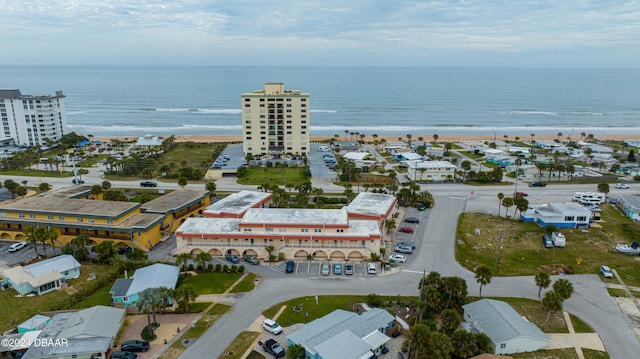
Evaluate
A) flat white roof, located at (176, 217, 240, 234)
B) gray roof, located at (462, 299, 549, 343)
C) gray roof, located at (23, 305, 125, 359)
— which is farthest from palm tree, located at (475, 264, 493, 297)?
gray roof, located at (23, 305, 125, 359)

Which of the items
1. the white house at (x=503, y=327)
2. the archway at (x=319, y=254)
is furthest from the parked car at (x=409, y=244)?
the white house at (x=503, y=327)

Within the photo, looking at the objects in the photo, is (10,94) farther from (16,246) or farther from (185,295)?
(185,295)

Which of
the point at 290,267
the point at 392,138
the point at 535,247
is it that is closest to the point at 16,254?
the point at 290,267

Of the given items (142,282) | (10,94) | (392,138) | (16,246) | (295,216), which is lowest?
(16,246)

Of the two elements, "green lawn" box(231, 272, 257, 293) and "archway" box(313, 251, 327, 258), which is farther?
"archway" box(313, 251, 327, 258)

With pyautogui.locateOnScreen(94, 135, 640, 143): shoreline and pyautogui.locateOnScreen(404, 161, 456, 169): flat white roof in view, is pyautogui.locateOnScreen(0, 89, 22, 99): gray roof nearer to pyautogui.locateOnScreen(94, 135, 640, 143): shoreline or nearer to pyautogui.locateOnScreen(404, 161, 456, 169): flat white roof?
pyautogui.locateOnScreen(94, 135, 640, 143): shoreline

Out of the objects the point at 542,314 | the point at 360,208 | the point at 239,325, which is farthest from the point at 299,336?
the point at 360,208
